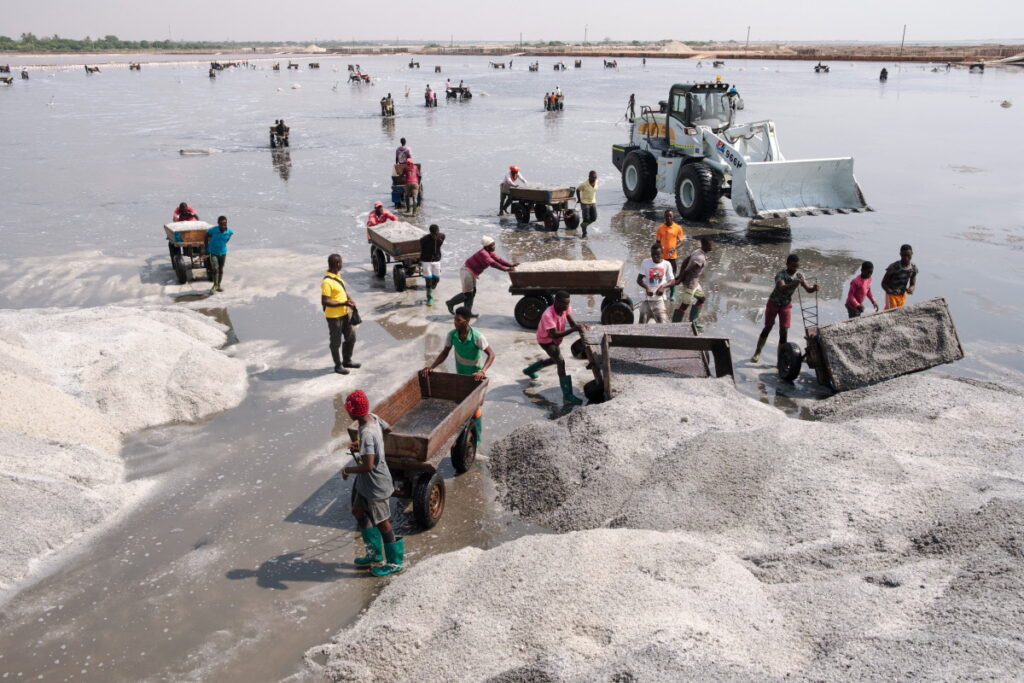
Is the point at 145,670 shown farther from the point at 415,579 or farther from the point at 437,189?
the point at 437,189

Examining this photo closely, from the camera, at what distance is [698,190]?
19234 mm

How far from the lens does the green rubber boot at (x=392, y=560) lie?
6.77 meters

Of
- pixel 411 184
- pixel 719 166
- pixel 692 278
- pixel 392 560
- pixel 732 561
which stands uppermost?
pixel 719 166

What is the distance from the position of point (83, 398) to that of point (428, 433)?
457 centimetres

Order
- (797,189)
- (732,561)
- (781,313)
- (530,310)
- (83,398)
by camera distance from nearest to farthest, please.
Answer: (732,561)
(83,398)
(781,313)
(530,310)
(797,189)

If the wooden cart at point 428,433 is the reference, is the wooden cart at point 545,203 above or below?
above

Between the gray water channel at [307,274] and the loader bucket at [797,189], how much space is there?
0.93m

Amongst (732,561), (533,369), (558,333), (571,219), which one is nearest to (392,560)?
(732,561)

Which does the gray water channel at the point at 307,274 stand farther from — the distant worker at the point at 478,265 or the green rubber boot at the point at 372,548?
the distant worker at the point at 478,265

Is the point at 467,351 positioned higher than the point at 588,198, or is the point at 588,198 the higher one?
the point at 588,198

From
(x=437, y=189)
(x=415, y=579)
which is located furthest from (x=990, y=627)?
(x=437, y=189)

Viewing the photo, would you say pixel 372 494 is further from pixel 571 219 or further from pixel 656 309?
pixel 571 219

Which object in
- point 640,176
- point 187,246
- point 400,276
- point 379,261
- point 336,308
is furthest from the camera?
point 640,176

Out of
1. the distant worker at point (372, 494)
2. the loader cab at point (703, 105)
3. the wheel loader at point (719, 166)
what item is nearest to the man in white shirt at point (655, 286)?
the distant worker at point (372, 494)
